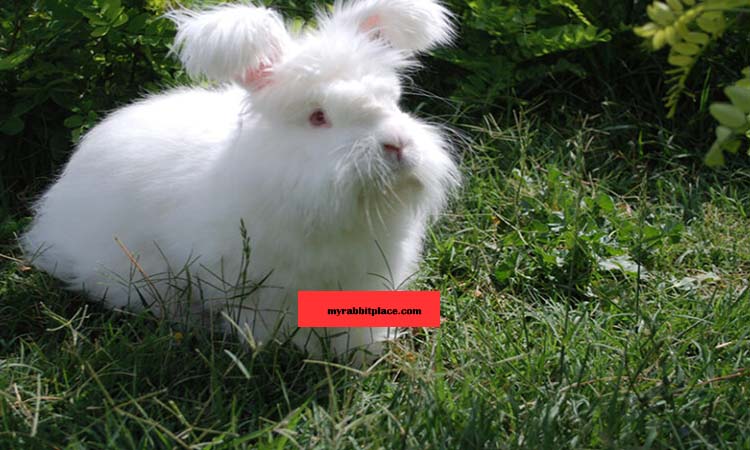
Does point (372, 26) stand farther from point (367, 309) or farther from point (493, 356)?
point (493, 356)

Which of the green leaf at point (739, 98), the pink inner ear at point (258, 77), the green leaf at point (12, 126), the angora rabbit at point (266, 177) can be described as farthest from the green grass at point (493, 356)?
the green leaf at point (739, 98)

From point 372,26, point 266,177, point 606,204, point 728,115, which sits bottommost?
point 606,204

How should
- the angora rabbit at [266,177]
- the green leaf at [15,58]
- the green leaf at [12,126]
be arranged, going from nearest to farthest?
1. the angora rabbit at [266,177]
2. the green leaf at [15,58]
3. the green leaf at [12,126]

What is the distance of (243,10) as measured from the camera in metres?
2.46

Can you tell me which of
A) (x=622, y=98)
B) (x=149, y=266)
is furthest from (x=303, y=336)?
(x=622, y=98)

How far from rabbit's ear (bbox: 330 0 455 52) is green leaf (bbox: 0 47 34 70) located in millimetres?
1357

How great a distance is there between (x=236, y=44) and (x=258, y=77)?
17 cm

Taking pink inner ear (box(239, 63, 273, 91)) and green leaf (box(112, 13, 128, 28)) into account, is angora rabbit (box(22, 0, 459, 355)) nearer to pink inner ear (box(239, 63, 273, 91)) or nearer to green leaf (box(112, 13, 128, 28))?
pink inner ear (box(239, 63, 273, 91))

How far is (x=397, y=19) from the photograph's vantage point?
2645 millimetres

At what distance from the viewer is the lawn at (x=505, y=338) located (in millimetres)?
2234

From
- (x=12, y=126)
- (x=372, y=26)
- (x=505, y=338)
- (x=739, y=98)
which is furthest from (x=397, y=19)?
(x=12, y=126)

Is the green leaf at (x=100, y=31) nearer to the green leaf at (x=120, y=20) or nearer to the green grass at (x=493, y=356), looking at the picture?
the green leaf at (x=120, y=20)

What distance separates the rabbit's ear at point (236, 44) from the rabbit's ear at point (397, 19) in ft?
0.80

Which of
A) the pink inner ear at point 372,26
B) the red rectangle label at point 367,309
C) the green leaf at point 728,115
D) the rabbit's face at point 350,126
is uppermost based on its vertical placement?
the green leaf at point 728,115
